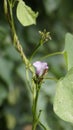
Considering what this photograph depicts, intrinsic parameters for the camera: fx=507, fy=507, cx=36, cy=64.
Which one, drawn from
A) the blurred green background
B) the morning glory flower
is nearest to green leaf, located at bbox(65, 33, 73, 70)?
→ the morning glory flower

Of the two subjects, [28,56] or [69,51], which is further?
[28,56]

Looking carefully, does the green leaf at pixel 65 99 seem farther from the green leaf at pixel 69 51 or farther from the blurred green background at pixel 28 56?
the blurred green background at pixel 28 56

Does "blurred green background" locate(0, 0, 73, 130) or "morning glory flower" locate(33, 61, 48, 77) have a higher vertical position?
"morning glory flower" locate(33, 61, 48, 77)

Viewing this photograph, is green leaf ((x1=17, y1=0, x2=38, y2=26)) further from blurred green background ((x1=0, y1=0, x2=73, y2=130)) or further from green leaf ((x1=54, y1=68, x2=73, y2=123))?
blurred green background ((x1=0, y1=0, x2=73, y2=130))

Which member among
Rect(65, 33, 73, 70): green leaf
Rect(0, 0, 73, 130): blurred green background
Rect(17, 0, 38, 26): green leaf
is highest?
Rect(17, 0, 38, 26): green leaf

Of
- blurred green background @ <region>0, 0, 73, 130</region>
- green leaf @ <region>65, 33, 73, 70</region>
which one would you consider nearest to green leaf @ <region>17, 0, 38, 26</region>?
green leaf @ <region>65, 33, 73, 70</region>

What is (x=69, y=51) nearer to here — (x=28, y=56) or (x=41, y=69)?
(x=41, y=69)

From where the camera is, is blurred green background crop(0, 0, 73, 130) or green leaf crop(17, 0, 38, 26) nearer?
green leaf crop(17, 0, 38, 26)

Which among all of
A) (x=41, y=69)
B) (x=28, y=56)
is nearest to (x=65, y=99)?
(x=41, y=69)
